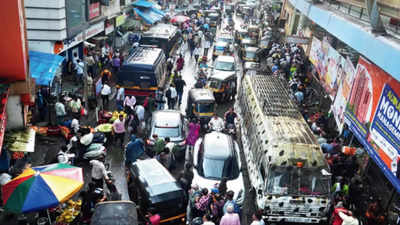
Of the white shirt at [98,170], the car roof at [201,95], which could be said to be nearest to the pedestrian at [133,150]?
the white shirt at [98,170]

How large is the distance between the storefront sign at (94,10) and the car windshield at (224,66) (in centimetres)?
802

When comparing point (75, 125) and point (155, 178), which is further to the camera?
point (75, 125)

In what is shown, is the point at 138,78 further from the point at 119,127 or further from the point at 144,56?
the point at 119,127

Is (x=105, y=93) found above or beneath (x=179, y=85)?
beneath

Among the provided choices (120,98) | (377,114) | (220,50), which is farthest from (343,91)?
(220,50)

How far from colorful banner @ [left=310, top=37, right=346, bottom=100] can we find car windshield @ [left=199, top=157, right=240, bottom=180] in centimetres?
662

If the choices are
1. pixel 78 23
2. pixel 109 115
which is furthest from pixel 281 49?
pixel 109 115

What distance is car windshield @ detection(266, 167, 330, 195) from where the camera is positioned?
32.9ft

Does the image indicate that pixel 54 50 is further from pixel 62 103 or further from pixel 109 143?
pixel 109 143

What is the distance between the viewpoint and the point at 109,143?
1428cm

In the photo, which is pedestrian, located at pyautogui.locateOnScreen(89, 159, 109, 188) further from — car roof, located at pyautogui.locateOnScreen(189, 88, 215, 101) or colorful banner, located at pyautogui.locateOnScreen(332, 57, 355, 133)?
colorful banner, located at pyautogui.locateOnScreen(332, 57, 355, 133)

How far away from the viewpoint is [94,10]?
21.8 meters

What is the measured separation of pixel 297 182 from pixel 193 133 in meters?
4.74

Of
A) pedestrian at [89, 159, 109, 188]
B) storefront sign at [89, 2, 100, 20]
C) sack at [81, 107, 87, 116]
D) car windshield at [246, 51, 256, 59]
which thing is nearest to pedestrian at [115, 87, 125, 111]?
sack at [81, 107, 87, 116]
